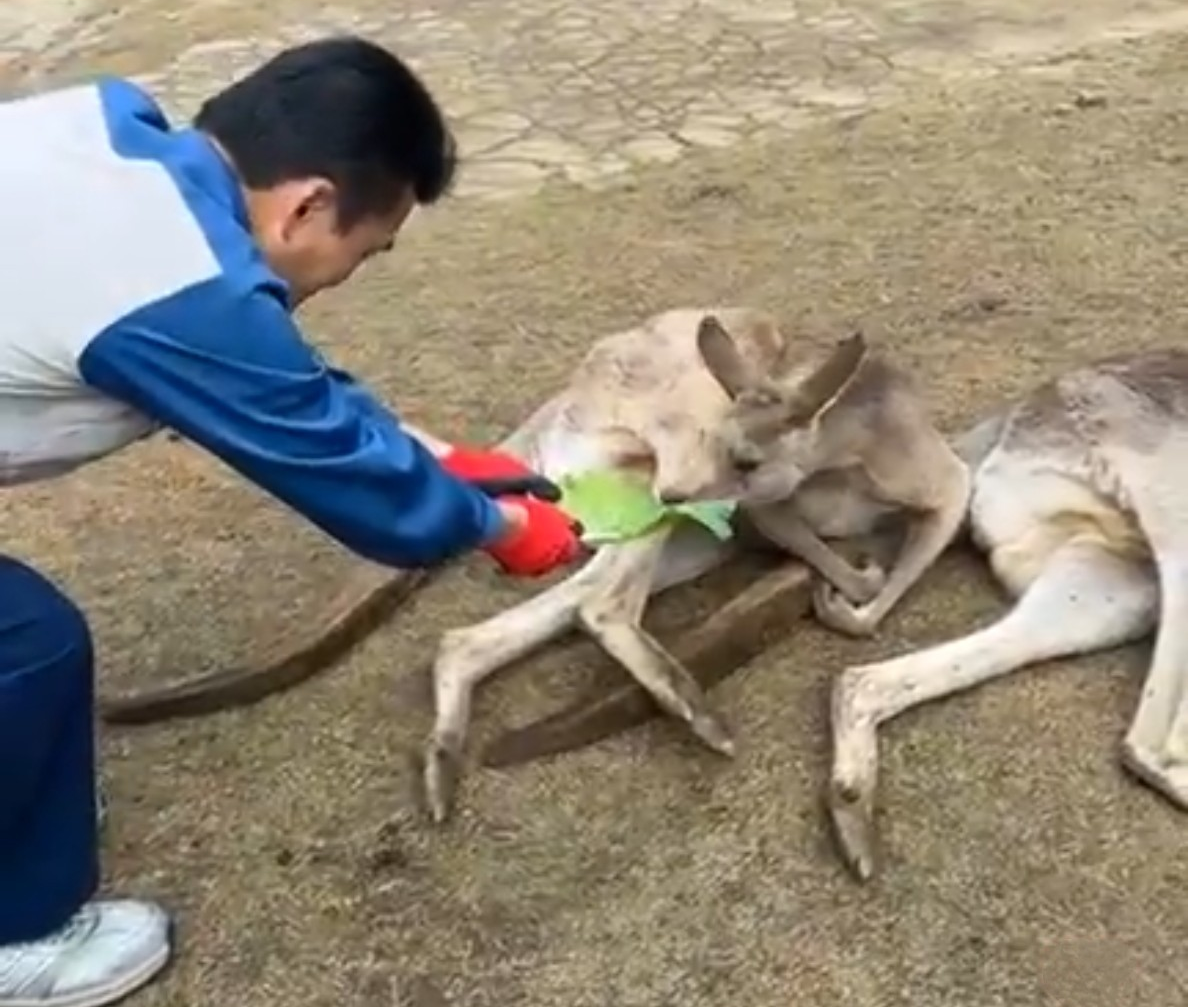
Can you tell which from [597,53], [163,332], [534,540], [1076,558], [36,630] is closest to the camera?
[163,332]

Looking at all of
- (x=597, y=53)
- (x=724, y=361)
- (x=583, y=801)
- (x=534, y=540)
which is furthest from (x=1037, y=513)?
(x=597, y=53)

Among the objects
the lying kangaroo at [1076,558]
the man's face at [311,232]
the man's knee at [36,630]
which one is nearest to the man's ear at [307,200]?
the man's face at [311,232]

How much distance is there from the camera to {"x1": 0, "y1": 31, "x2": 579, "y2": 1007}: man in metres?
2.47

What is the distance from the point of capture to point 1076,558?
11.3 ft

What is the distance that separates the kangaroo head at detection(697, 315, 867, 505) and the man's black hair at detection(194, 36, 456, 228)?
789 mm

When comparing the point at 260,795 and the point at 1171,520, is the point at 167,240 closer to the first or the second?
the point at 260,795

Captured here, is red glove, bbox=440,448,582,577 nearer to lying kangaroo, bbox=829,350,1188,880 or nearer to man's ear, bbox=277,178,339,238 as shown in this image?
man's ear, bbox=277,178,339,238

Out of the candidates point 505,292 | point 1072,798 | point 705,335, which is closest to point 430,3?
point 505,292

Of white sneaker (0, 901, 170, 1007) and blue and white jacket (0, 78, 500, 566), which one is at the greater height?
blue and white jacket (0, 78, 500, 566)

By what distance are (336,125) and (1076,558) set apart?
137 cm

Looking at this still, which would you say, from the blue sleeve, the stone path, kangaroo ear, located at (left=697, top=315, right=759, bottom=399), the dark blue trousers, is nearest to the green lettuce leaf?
kangaroo ear, located at (left=697, top=315, right=759, bottom=399)

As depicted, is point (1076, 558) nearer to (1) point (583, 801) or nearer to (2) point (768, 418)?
(2) point (768, 418)

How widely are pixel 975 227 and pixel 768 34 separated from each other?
1582 millimetres

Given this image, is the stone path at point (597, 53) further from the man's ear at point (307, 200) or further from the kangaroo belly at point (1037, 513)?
the man's ear at point (307, 200)
